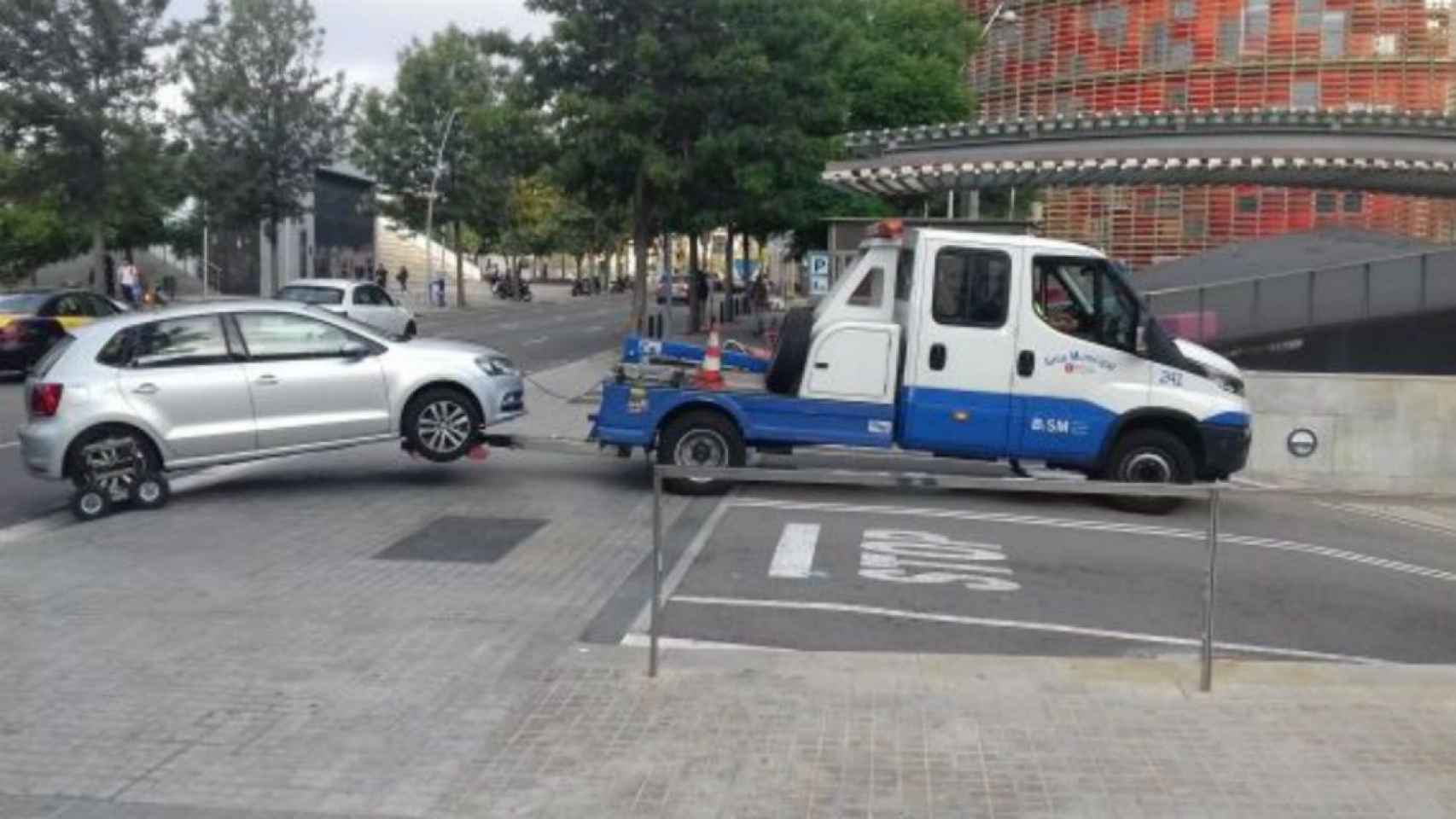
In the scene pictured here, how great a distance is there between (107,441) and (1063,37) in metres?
52.4

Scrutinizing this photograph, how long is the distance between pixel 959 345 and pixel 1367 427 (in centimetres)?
687

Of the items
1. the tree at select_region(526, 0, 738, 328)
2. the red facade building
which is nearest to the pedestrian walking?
the tree at select_region(526, 0, 738, 328)

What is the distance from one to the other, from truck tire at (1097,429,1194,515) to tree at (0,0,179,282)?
2883cm

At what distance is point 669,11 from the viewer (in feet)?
82.7

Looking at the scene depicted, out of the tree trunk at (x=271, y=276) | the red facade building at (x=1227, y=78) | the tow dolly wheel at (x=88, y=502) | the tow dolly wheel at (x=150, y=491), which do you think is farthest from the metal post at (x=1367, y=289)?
the tree trunk at (x=271, y=276)

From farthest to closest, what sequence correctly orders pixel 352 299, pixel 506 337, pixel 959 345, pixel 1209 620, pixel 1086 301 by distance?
1. pixel 506 337
2. pixel 352 299
3. pixel 1086 301
4. pixel 959 345
5. pixel 1209 620

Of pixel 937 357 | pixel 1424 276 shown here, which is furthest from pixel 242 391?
pixel 1424 276

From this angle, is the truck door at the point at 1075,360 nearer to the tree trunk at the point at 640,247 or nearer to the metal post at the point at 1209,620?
the metal post at the point at 1209,620

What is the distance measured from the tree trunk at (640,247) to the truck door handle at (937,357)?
1388 centimetres

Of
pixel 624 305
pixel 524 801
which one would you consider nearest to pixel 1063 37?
pixel 624 305

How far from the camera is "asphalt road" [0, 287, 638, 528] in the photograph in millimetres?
13039

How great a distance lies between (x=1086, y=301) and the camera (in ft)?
42.7

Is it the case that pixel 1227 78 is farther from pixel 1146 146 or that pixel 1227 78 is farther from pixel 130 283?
pixel 130 283

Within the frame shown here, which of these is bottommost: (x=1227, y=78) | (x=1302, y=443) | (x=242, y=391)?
(x=1302, y=443)
